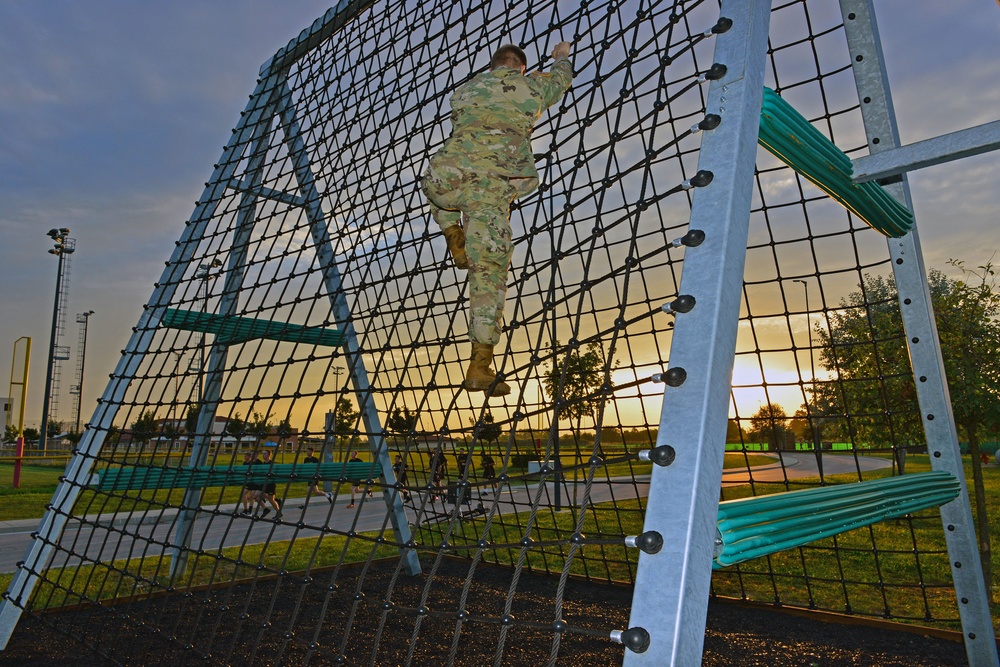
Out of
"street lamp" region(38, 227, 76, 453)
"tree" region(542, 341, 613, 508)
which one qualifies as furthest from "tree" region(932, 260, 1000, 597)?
"street lamp" region(38, 227, 76, 453)

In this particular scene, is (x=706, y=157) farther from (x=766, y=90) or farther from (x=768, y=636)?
(x=768, y=636)

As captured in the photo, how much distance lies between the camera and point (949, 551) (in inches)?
73.7

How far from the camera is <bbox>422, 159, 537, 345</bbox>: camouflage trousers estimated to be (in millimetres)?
2199

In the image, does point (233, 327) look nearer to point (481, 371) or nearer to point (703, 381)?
point (481, 371)

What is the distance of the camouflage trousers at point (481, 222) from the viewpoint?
2.20 meters

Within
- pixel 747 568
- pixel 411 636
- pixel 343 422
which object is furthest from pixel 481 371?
pixel 343 422

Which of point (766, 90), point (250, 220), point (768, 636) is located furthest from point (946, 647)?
point (250, 220)

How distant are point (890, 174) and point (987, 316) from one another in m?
5.01

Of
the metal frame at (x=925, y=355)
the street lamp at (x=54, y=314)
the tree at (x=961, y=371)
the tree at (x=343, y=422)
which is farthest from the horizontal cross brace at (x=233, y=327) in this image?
the street lamp at (x=54, y=314)

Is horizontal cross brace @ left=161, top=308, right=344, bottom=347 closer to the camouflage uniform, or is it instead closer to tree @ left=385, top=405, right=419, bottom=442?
tree @ left=385, top=405, right=419, bottom=442

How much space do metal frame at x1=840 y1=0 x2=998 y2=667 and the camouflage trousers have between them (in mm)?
1115

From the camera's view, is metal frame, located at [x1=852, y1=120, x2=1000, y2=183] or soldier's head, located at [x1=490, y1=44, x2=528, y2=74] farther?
soldier's head, located at [x1=490, y1=44, x2=528, y2=74]

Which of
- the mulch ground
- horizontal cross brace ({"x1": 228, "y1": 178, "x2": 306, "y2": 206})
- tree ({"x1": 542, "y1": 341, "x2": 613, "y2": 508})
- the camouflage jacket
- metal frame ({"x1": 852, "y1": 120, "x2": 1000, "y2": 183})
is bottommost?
the mulch ground

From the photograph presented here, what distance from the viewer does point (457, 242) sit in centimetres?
237
